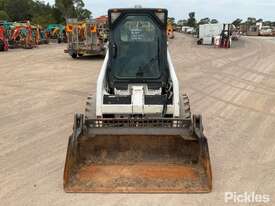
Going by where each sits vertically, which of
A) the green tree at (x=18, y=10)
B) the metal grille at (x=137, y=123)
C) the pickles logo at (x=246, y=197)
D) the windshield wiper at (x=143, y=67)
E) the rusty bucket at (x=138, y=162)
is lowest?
the pickles logo at (x=246, y=197)

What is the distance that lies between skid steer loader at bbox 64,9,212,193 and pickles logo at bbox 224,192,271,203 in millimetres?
291

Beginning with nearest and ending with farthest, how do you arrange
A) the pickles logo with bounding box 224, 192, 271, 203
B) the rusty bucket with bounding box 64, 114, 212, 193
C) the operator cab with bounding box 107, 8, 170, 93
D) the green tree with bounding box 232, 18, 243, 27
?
the pickles logo with bounding box 224, 192, 271, 203, the rusty bucket with bounding box 64, 114, 212, 193, the operator cab with bounding box 107, 8, 170, 93, the green tree with bounding box 232, 18, 243, 27

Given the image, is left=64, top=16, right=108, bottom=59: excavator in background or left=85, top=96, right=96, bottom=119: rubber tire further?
left=64, top=16, right=108, bottom=59: excavator in background

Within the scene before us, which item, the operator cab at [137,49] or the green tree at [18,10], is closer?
the operator cab at [137,49]

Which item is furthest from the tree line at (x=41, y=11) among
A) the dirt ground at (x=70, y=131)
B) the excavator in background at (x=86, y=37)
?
the dirt ground at (x=70, y=131)

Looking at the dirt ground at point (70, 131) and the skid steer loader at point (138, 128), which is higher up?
the skid steer loader at point (138, 128)

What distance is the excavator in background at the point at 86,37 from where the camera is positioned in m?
23.5

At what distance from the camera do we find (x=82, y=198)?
5.29 metres

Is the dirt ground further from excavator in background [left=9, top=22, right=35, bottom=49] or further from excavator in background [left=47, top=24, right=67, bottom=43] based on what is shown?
excavator in background [left=47, top=24, right=67, bottom=43]

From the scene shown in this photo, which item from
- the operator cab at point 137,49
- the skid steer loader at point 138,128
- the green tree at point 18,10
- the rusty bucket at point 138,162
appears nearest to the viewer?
the rusty bucket at point 138,162

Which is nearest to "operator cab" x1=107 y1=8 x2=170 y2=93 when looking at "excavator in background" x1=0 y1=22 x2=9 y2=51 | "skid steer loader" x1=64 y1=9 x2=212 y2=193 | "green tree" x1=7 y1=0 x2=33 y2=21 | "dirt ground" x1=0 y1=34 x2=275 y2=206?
"skid steer loader" x1=64 y1=9 x2=212 y2=193

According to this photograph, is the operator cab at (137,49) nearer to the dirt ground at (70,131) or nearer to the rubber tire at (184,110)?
the rubber tire at (184,110)

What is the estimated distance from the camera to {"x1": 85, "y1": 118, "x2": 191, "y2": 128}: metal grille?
6012 mm

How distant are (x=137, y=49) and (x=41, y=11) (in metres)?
77.1
